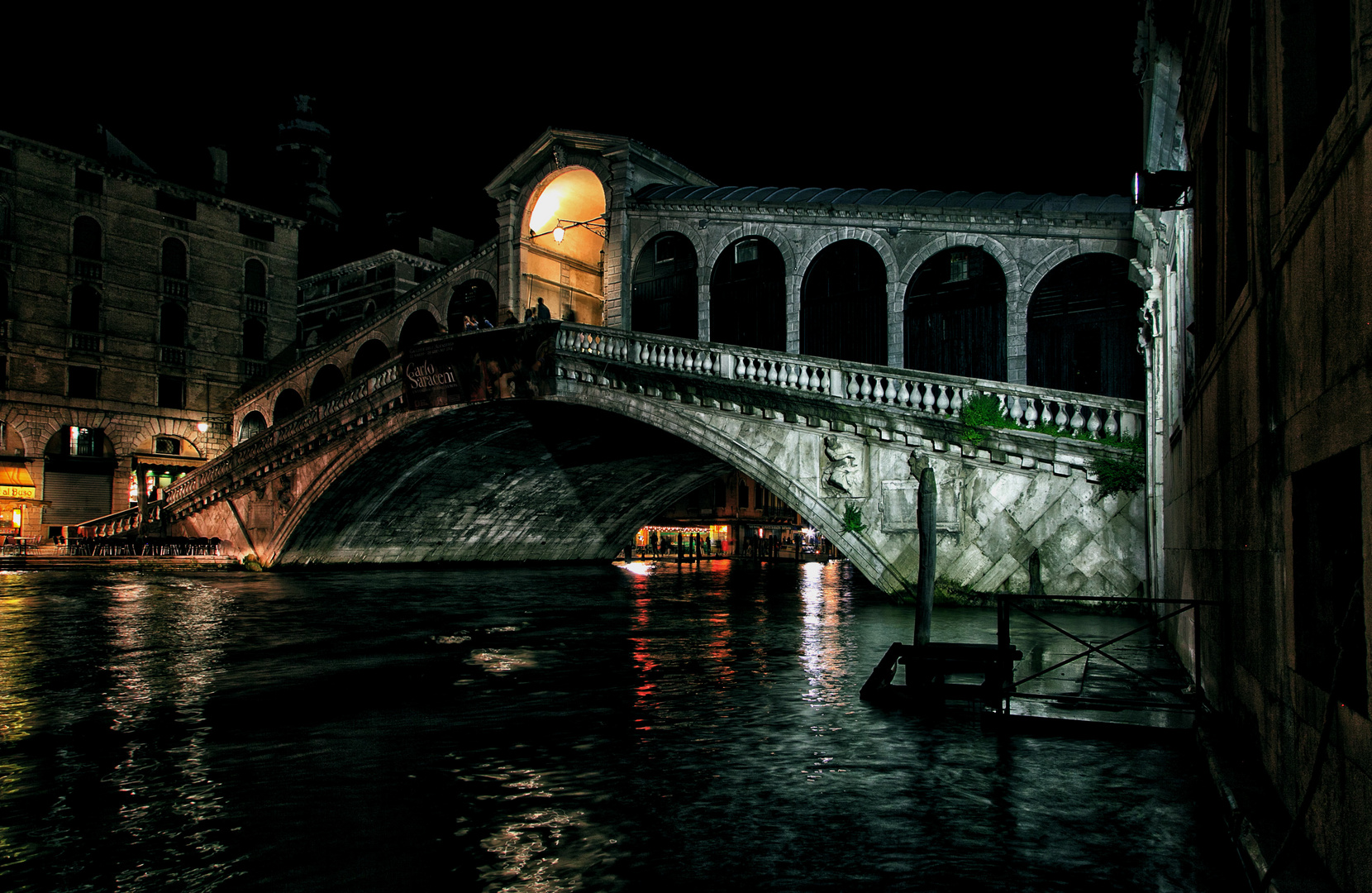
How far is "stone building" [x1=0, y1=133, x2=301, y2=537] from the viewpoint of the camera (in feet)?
110

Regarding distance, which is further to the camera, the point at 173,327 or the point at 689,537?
the point at 689,537

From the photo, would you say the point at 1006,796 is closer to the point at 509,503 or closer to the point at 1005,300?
the point at 1005,300

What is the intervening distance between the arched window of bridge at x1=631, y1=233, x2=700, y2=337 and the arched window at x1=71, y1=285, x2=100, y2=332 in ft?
75.1

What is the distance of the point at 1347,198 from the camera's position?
3404 millimetres

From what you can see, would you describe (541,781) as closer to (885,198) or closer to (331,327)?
(885,198)

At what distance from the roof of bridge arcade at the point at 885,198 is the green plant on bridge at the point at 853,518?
6.77m

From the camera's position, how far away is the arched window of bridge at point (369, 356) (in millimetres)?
33906

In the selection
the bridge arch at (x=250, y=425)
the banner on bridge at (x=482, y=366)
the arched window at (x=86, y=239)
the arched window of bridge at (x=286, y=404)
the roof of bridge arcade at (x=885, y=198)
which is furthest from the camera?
the bridge arch at (x=250, y=425)

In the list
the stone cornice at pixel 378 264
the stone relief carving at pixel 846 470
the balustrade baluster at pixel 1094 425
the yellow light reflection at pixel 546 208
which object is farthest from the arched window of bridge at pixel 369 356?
the balustrade baluster at pixel 1094 425

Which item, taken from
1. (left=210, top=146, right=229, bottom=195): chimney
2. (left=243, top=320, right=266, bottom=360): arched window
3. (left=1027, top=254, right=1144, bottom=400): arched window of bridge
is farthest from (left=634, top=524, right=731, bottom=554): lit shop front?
(left=1027, top=254, right=1144, bottom=400): arched window of bridge

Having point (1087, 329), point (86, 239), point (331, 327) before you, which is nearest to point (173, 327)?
point (86, 239)

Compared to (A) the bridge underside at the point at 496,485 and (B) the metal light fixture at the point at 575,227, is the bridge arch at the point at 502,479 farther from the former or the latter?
(B) the metal light fixture at the point at 575,227

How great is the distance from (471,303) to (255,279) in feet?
51.9

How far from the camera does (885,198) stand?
20.9 m
